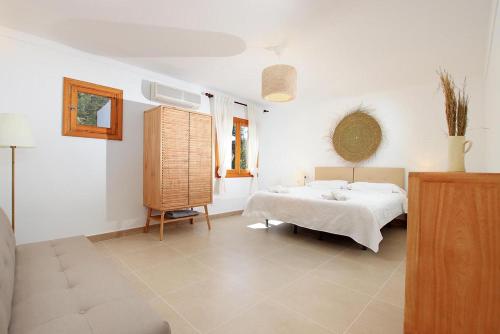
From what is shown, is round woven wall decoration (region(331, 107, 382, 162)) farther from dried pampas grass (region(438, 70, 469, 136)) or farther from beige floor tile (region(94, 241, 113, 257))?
beige floor tile (region(94, 241, 113, 257))

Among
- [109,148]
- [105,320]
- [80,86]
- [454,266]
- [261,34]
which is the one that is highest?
[261,34]

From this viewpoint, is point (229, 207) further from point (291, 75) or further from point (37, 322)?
point (37, 322)

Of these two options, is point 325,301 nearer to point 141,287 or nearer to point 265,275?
point 265,275

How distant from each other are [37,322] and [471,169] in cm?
497

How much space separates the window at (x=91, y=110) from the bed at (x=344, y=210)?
227 centimetres

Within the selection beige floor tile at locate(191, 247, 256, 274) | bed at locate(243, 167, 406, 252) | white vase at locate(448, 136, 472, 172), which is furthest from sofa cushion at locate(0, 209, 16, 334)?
bed at locate(243, 167, 406, 252)

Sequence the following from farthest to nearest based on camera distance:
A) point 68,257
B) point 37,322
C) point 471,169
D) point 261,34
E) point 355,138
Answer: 1. point 355,138
2. point 471,169
3. point 261,34
4. point 68,257
5. point 37,322

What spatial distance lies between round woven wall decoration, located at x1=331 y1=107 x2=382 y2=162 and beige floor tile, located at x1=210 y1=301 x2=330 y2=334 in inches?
143

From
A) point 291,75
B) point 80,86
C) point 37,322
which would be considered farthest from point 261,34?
point 37,322

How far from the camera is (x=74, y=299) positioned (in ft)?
3.45

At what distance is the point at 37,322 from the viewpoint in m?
0.88

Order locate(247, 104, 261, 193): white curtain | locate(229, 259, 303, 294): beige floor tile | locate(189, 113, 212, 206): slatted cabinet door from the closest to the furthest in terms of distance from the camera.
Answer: locate(229, 259, 303, 294): beige floor tile → locate(189, 113, 212, 206): slatted cabinet door → locate(247, 104, 261, 193): white curtain

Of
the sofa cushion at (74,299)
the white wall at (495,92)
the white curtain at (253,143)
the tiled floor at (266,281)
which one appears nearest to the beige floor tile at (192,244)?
the tiled floor at (266,281)

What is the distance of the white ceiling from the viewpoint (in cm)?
216
